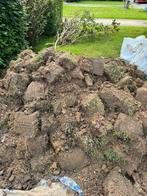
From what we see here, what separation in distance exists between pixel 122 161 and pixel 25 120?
0.96 meters

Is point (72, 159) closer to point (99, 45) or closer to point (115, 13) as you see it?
point (99, 45)

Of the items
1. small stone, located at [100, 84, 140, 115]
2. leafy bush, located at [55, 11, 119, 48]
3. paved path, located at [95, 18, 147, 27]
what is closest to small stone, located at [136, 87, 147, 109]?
small stone, located at [100, 84, 140, 115]

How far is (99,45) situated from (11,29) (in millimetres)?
2863

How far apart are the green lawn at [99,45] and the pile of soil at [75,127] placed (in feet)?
14.3

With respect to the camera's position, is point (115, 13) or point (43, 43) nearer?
point (43, 43)

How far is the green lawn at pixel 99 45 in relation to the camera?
31.7ft

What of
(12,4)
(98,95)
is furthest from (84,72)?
(12,4)

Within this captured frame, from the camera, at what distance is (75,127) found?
4387 millimetres

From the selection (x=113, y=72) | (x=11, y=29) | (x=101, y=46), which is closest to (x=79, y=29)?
(x=101, y=46)

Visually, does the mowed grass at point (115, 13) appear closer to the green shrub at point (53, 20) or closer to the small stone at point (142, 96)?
the green shrub at point (53, 20)

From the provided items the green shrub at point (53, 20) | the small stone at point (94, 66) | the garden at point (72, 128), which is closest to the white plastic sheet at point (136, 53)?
the garden at point (72, 128)

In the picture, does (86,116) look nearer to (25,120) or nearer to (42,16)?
(25,120)

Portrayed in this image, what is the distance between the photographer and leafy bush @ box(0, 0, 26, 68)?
→ 7.82m

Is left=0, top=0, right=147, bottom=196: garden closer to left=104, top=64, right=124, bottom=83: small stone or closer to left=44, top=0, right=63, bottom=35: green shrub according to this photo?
left=104, top=64, right=124, bottom=83: small stone
